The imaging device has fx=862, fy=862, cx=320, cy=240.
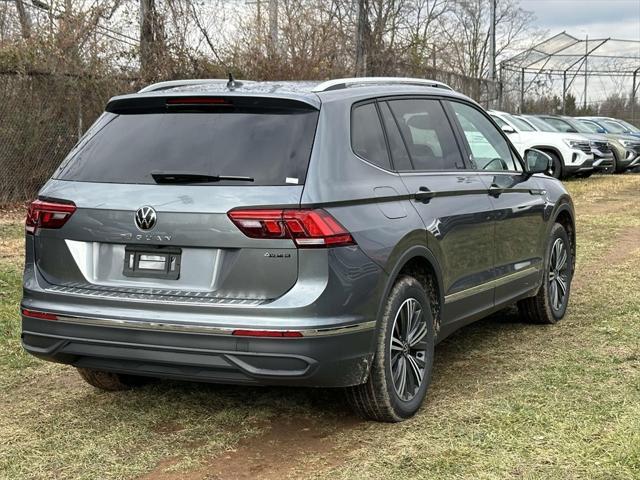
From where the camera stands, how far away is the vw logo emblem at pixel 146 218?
3871 millimetres

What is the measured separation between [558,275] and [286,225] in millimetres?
3607

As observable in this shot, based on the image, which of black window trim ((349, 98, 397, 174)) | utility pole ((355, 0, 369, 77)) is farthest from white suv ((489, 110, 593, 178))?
black window trim ((349, 98, 397, 174))

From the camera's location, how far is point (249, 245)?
12.2 ft

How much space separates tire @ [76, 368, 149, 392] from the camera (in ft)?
15.7

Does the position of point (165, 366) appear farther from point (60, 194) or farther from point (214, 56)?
point (214, 56)

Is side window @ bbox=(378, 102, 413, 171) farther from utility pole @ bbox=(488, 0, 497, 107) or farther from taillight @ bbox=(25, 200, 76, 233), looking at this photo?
utility pole @ bbox=(488, 0, 497, 107)

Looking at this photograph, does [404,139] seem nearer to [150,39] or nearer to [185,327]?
[185,327]

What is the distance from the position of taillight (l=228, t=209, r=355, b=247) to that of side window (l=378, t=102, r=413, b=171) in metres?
0.93

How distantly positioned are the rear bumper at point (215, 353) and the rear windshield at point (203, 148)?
700 mm

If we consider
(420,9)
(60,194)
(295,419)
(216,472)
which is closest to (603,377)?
(295,419)

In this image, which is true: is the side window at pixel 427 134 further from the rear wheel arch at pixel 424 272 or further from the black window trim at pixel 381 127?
the rear wheel arch at pixel 424 272

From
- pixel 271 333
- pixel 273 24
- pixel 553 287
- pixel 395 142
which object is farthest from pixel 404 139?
pixel 273 24

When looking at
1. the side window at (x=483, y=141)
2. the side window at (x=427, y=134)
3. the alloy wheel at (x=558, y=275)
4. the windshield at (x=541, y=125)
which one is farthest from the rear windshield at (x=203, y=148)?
the windshield at (x=541, y=125)

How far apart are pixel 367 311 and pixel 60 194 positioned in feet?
5.20
